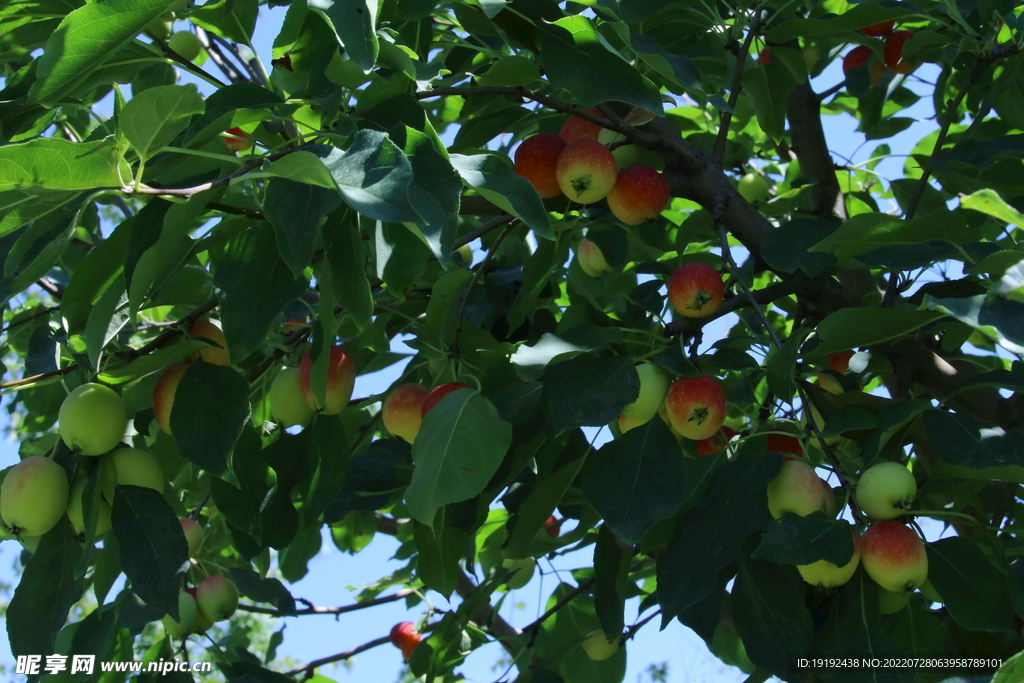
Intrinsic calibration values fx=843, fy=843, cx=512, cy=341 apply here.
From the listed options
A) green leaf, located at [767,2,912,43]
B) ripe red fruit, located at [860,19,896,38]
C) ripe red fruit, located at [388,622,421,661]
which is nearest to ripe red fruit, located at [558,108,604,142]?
green leaf, located at [767,2,912,43]

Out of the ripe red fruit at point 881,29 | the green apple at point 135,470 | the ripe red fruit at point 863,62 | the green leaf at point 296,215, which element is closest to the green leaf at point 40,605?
the green apple at point 135,470

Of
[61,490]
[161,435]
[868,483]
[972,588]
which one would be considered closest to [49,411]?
[161,435]

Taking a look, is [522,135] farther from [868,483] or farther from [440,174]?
[868,483]

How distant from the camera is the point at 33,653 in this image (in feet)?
4.55

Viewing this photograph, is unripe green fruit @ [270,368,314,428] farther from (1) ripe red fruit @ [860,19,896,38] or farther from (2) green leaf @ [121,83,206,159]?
(1) ripe red fruit @ [860,19,896,38]

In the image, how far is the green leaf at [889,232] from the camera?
4.60 feet

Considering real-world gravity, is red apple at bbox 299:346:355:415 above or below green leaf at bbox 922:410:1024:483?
above

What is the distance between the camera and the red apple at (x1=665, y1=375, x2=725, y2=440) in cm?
167

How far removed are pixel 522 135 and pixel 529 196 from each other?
34.6 inches

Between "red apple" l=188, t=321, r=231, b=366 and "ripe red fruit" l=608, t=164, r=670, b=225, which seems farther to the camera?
"ripe red fruit" l=608, t=164, r=670, b=225

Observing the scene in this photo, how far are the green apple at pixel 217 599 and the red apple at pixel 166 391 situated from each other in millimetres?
974

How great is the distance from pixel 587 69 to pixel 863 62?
70.1 inches

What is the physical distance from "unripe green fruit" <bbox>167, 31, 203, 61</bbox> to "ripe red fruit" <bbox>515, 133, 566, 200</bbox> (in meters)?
1.20

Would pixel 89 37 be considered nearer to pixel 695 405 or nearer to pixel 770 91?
pixel 695 405
